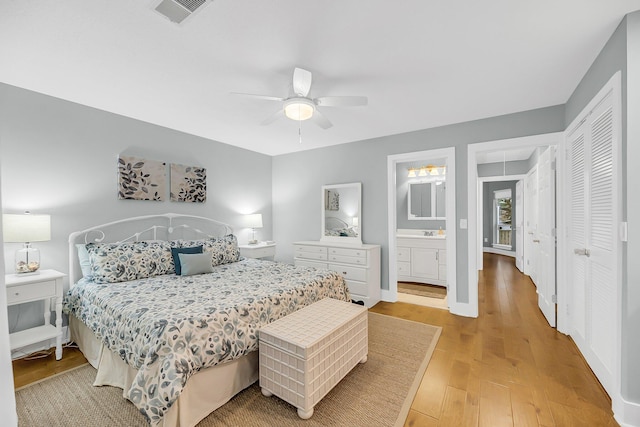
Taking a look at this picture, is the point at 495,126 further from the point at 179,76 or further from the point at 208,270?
the point at 208,270

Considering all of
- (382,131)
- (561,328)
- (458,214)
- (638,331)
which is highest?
(382,131)

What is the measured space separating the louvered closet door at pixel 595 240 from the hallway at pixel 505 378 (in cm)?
20

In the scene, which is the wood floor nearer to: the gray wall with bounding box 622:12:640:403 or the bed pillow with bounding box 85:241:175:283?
the gray wall with bounding box 622:12:640:403

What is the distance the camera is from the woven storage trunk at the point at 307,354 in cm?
183

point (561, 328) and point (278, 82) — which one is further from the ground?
point (278, 82)

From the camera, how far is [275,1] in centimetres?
168

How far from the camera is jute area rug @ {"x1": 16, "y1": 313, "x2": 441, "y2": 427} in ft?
5.98

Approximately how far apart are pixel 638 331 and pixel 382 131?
3.20 meters

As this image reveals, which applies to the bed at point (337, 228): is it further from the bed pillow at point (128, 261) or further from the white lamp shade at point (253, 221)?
the bed pillow at point (128, 261)

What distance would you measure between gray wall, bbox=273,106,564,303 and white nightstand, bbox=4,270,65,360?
3350mm

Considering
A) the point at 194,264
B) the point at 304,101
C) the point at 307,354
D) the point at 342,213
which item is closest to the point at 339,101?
the point at 304,101

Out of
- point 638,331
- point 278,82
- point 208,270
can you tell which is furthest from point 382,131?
point 638,331

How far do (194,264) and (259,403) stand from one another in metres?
1.64

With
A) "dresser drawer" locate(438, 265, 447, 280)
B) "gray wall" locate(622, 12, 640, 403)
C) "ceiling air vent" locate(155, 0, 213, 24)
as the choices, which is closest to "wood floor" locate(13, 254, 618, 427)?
"gray wall" locate(622, 12, 640, 403)
